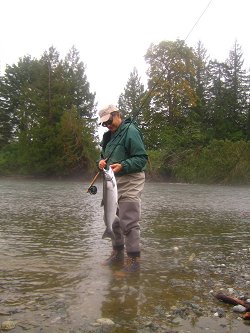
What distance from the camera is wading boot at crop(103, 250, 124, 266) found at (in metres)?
5.32

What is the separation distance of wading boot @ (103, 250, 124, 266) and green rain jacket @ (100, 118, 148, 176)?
1.13 m

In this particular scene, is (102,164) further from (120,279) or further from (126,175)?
(120,279)

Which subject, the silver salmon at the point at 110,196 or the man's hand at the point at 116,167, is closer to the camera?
the silver salmon at the point at 110,196

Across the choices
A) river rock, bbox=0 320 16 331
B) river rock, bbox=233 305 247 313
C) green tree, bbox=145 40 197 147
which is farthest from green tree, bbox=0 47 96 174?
river rock, bbox=0 320 16 331

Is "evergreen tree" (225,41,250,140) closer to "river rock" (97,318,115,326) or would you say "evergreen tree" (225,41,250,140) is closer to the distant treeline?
the distant treeline

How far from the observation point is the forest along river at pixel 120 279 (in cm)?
339

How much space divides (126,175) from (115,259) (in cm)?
117

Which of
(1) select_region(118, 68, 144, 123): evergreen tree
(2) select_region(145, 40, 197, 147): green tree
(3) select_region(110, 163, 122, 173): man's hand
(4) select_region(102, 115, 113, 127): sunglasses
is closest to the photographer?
(3) select_region(110, 163, 122, 173): man's hand

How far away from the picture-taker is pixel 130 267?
5.00 meters

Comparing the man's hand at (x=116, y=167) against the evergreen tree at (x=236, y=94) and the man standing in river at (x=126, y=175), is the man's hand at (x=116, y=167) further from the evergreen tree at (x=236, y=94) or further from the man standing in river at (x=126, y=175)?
the evergreen tree at (x=236, y=94)

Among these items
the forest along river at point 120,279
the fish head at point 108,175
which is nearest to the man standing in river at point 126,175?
the fish head at point 108,175

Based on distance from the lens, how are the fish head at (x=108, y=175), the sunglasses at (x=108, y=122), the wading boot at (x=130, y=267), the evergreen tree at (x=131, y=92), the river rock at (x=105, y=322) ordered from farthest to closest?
1. the evergreen tree at (x=131, y=92)
2. the sunglasses at (x=108, y=122)
3. the fish head at (x=108, y=175)
4. the wading boot at (x=130, y=267)
5. the river rock at (x=105, y=322)

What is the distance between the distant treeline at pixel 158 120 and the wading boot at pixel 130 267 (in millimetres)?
25357

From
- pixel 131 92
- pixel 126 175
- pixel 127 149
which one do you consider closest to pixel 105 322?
pixel 126 175
